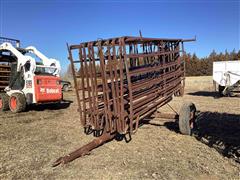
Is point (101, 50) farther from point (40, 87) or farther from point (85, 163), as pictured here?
point (40, 87)

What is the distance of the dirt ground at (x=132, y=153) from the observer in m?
4.02

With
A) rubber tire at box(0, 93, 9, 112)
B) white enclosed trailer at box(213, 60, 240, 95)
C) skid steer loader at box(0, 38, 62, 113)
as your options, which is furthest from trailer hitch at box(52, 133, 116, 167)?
white enclosed trailer at box(213, 60, 240, 95)

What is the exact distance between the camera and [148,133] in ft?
21.1

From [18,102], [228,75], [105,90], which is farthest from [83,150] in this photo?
[228,75]

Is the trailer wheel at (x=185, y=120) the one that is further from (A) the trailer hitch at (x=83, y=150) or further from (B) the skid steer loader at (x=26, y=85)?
(B) the skid steer loader at (x=26, y=85)

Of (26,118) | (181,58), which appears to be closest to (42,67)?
(26,118)

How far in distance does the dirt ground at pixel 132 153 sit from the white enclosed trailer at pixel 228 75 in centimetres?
682

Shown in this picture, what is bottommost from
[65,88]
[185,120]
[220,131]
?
[65,88]

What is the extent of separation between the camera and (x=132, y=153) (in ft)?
16.2

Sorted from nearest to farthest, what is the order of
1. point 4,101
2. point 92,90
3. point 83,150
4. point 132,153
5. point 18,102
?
1. point 83,150
2. point 132,153
3. point 92,90
4. point 18,102
5. point 4,101

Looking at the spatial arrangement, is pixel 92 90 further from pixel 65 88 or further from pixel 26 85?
pixel 65 88

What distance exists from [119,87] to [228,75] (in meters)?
10.7

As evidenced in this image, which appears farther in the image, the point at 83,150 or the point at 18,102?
the point at 18,102

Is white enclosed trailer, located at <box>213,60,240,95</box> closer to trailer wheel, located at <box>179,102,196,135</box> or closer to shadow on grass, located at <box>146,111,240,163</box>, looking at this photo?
shadow on grass, located at <box>146,111,240,163</box>
